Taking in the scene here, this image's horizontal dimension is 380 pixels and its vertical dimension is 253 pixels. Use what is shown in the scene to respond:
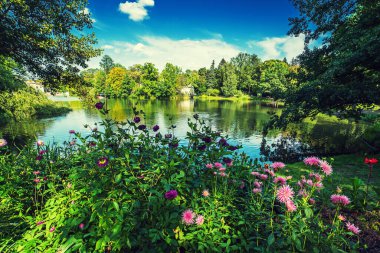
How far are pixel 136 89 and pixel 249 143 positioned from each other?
55.4m

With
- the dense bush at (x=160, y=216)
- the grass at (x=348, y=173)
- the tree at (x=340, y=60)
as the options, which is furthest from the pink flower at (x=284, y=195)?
the tree at (x=340, y=60)

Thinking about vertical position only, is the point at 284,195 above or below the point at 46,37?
below

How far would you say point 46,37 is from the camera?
640cm

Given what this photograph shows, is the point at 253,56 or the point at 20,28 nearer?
the point at 20,28

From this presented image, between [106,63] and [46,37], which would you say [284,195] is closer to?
[46,37]

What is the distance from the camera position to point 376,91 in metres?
5.32

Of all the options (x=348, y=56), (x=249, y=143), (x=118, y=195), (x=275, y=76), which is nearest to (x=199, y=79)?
(x=275, y=76)

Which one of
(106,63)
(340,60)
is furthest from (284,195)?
(106,63)

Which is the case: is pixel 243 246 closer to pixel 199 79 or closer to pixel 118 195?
pixel 118 195

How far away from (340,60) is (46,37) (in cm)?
980

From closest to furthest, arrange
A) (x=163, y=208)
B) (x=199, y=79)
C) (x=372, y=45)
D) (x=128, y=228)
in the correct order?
(x=128, y=228) → (x=163, y=208) → (x=372, y=45) → (x=199, y=79)

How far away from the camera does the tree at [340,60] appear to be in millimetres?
5527

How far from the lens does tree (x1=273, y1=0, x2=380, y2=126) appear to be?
5527mm

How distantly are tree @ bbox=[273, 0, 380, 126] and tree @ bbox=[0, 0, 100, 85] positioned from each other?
866 centimetres
